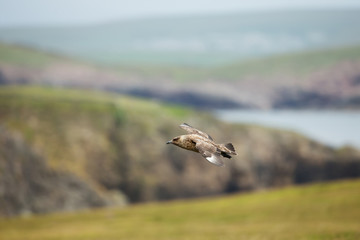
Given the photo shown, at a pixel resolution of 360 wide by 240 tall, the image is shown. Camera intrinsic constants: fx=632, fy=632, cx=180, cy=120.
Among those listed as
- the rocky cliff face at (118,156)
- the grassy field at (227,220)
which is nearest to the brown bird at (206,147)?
the grassy field at (227,220)

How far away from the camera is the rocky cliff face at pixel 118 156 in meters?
88.7

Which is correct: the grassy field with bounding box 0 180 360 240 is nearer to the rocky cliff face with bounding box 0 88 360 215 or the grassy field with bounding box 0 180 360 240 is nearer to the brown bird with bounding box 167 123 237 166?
the rocky cliff face with bounding box 0 88 360 215

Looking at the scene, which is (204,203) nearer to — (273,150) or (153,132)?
(153,132)

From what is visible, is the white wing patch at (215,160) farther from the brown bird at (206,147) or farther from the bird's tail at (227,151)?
the bird's tail at (227,151)

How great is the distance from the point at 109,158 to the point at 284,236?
58.9m

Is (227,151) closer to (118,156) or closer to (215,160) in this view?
(215,160)

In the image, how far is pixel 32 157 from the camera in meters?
89.4

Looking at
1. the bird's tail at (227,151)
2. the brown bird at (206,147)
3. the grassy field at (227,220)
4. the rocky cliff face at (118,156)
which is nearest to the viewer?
the brown bird at (206,147)

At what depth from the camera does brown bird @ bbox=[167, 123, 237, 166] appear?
19281 millimetres

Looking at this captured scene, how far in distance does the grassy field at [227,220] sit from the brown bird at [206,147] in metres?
21.3

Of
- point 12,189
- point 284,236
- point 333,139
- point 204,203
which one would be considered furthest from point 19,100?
point 333,139

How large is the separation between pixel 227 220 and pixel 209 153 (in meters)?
41.6

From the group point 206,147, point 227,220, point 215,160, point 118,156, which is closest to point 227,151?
point 206,147

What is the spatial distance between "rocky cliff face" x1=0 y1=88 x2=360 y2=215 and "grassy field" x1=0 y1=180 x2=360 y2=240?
53.1 feet
